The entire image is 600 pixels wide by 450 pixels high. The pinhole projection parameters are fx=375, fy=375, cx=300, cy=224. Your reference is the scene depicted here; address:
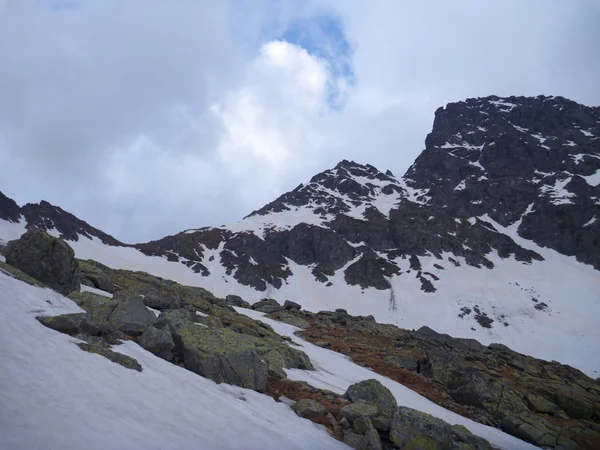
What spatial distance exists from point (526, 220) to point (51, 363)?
165478 millimetres

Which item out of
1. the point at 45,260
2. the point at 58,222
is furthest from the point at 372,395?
the point at 58,222

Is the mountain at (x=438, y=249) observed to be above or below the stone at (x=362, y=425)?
above

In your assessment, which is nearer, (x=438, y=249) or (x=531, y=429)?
(x=531, y=429)

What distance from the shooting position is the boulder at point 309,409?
1300 cm

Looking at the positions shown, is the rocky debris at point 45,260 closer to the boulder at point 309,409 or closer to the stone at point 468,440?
the boulder at point 309,409

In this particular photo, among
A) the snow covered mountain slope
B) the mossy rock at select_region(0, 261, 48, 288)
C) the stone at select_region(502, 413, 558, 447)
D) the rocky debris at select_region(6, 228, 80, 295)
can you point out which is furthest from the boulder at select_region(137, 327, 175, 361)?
the stone at select_region(502, 413, 558, 447)

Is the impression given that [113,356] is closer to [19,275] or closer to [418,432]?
[19,275]

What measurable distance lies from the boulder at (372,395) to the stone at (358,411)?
2.58 ft

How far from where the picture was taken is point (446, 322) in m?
93.2

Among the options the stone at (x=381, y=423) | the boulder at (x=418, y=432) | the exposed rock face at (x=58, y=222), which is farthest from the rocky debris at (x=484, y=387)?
the exposed rock face at (x=58, y=222)

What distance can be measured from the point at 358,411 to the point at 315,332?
2361 centimetres

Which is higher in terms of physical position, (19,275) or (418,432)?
(418,432)

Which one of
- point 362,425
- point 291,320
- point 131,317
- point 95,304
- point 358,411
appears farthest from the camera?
point 291,320

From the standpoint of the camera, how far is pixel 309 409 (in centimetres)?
1310
